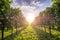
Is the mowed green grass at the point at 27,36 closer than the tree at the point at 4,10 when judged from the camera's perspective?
No

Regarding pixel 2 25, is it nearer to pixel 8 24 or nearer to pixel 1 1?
pixel 8 24

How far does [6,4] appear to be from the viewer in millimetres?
23031

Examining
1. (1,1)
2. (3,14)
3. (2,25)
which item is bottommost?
(2,25)

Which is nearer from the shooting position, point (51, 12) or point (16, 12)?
point (51, 12)

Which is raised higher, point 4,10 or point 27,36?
point 4,10

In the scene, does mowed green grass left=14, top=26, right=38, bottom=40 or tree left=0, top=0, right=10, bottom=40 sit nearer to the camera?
tree left=0, top=0, right=10, bottom=40

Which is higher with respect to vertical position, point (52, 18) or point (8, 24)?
point (52, 18)

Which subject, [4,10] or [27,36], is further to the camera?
[27,36]

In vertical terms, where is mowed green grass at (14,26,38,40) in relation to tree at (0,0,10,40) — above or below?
below

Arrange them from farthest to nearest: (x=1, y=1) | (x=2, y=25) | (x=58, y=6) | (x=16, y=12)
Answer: (x=16, y=12), (x=2, y=25), (x=58, y=6), (x=1, y=1)

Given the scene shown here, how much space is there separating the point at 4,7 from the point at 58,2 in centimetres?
870

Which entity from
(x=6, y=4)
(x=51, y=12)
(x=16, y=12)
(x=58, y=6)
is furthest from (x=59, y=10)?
(x=16, y=12)

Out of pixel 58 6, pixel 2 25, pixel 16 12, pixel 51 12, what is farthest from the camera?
pixel 16 12

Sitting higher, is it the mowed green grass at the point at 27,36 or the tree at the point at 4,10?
the tree at the point at 4,10
